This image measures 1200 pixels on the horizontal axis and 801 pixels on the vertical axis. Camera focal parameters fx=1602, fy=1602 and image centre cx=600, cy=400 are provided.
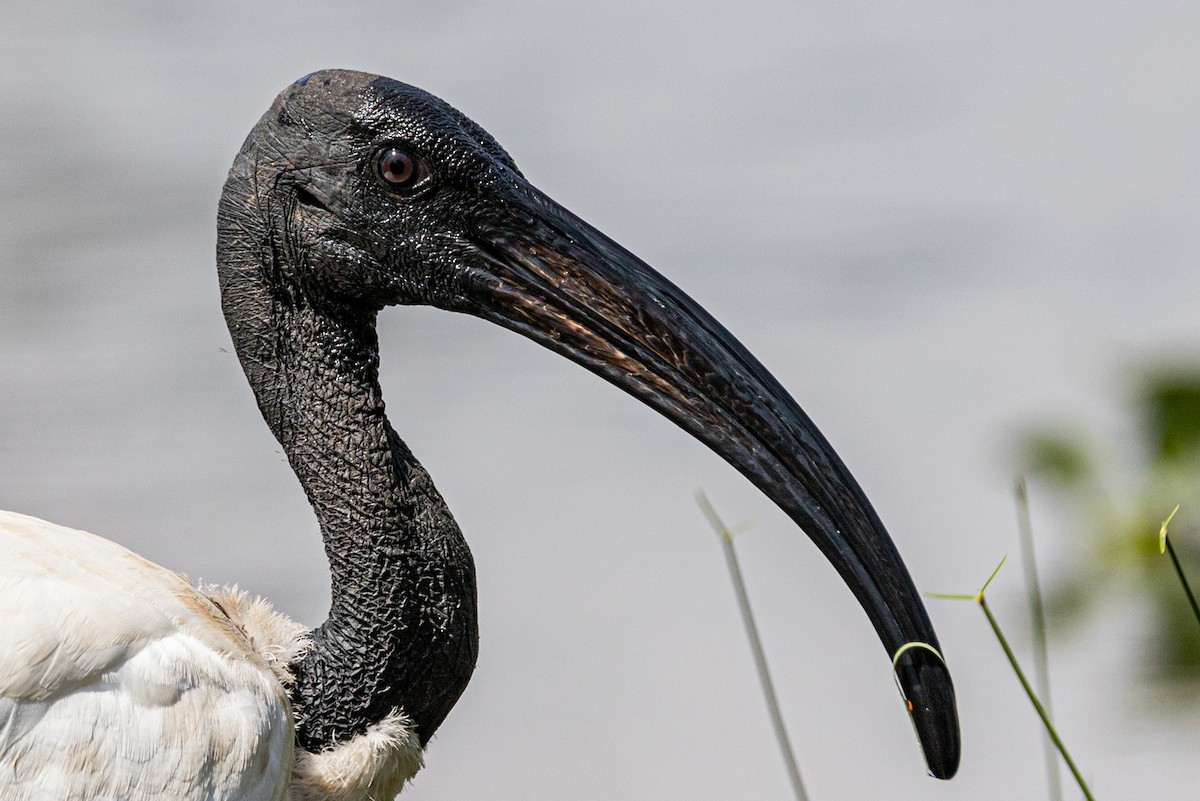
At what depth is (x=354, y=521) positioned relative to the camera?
303cm

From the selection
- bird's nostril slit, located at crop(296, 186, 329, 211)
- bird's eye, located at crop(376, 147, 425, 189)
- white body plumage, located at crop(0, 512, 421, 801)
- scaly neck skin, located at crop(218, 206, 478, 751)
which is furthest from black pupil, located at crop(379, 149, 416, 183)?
white body plumage, located at crop(0, 512, 421, 801)

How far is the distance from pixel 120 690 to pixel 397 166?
1.04 m

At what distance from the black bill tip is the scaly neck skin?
0.83 metres

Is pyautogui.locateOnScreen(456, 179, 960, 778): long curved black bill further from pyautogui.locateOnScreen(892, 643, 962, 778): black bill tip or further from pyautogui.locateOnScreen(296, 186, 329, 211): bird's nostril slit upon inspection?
pyautogui.locateOnScreen(296, 186, 329, 211): bird's nostril slit

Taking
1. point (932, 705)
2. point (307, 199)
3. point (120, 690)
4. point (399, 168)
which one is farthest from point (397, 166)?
point (932, 705)

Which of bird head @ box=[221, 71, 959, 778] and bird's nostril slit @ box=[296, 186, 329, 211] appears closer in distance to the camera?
bird head @ box=[221, 71, 959, 778]

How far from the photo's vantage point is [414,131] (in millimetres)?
2891

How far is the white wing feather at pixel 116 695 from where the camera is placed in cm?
254

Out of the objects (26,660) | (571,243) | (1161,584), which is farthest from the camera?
(571,243)

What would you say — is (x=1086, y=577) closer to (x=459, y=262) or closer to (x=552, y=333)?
(x=552, y=333)

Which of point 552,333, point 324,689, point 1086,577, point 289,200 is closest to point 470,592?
point 324,689

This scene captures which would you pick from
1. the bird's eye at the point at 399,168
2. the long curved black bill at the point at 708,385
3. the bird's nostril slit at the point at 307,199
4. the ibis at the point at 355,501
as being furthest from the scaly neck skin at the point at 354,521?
the long curved black bill at the point at 708,385

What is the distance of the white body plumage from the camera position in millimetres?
2539

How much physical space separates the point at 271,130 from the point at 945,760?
1.66 metres
